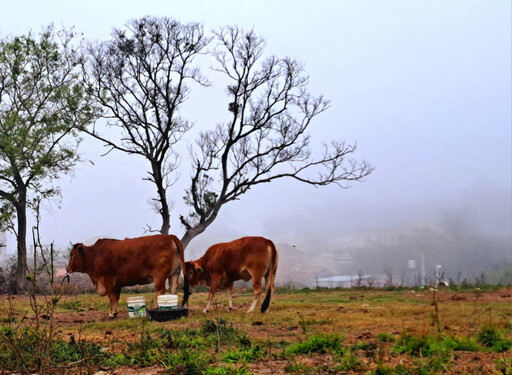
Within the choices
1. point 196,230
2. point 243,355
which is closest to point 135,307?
point 243,355

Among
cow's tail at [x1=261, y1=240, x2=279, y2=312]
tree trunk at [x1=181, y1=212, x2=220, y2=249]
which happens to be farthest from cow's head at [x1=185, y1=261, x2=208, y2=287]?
tree trunk at [x1=181, y1=212, x2=220, y2=249]

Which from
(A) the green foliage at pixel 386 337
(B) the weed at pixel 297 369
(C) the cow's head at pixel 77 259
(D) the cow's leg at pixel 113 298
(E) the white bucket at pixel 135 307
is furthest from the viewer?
(C) the cow's head at pixel 77 259

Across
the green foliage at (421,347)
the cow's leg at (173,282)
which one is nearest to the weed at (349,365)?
the green foliage at (421,347)

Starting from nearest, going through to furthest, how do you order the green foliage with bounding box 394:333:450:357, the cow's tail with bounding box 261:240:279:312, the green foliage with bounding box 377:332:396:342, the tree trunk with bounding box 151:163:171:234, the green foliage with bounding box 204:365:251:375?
the green foliage with bounding box 204:365:251:375
the green foliage with bounding box 394:333:450:357
the green foliage with bounding box 377:332:396:342
the cow's tail with bounding box 261:240:279:312
the tree trunk with bounding box 151:163:171:234

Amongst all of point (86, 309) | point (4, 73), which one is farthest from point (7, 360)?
point (4, 73)

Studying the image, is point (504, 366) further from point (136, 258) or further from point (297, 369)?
point (136, 258)

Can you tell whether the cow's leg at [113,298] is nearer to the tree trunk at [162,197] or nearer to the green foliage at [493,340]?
the green foliage at [493,340]

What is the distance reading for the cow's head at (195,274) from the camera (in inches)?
610

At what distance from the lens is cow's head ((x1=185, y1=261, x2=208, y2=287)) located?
1550 cm

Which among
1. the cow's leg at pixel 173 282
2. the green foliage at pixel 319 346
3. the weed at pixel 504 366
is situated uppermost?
the cow's leg at pixel 173 282

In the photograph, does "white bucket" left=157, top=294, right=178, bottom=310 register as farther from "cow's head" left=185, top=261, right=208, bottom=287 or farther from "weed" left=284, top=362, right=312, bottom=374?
"weed" left=284, top=362, right=312, bottom=374

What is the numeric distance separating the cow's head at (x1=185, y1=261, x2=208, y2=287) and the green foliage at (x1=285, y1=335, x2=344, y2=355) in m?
7.73

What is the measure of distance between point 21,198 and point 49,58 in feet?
23.7

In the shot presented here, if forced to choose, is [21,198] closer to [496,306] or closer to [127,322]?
[127,322]
